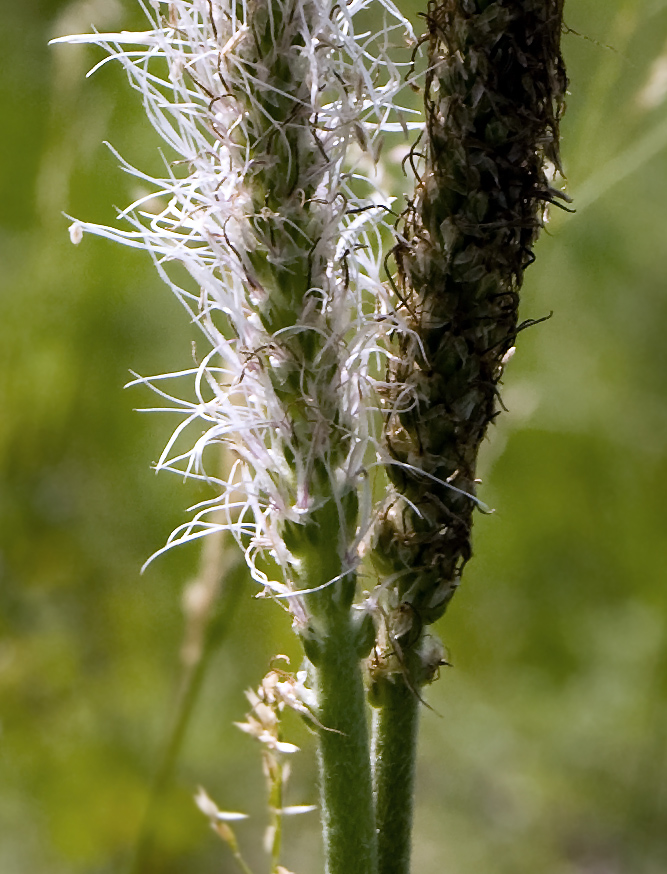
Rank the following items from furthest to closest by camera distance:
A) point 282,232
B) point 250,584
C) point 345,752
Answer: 1. point 250,584
2. point 345,752
3. point 282,232

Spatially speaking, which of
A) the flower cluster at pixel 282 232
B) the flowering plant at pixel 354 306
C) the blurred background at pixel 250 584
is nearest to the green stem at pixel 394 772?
the flowering plant at pixel 354 306

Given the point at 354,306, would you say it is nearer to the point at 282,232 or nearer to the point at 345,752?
the point at 282,232

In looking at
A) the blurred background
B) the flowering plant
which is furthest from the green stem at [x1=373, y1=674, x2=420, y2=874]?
the blurred background

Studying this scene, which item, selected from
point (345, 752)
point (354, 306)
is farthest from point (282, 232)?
point (345, 752)

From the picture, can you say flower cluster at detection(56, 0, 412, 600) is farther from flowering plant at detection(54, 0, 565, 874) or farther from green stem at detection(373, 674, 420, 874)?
green stem at detection(373, 674, 420, 874)

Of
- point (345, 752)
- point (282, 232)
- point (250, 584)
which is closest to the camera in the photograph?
point (282, 232)
